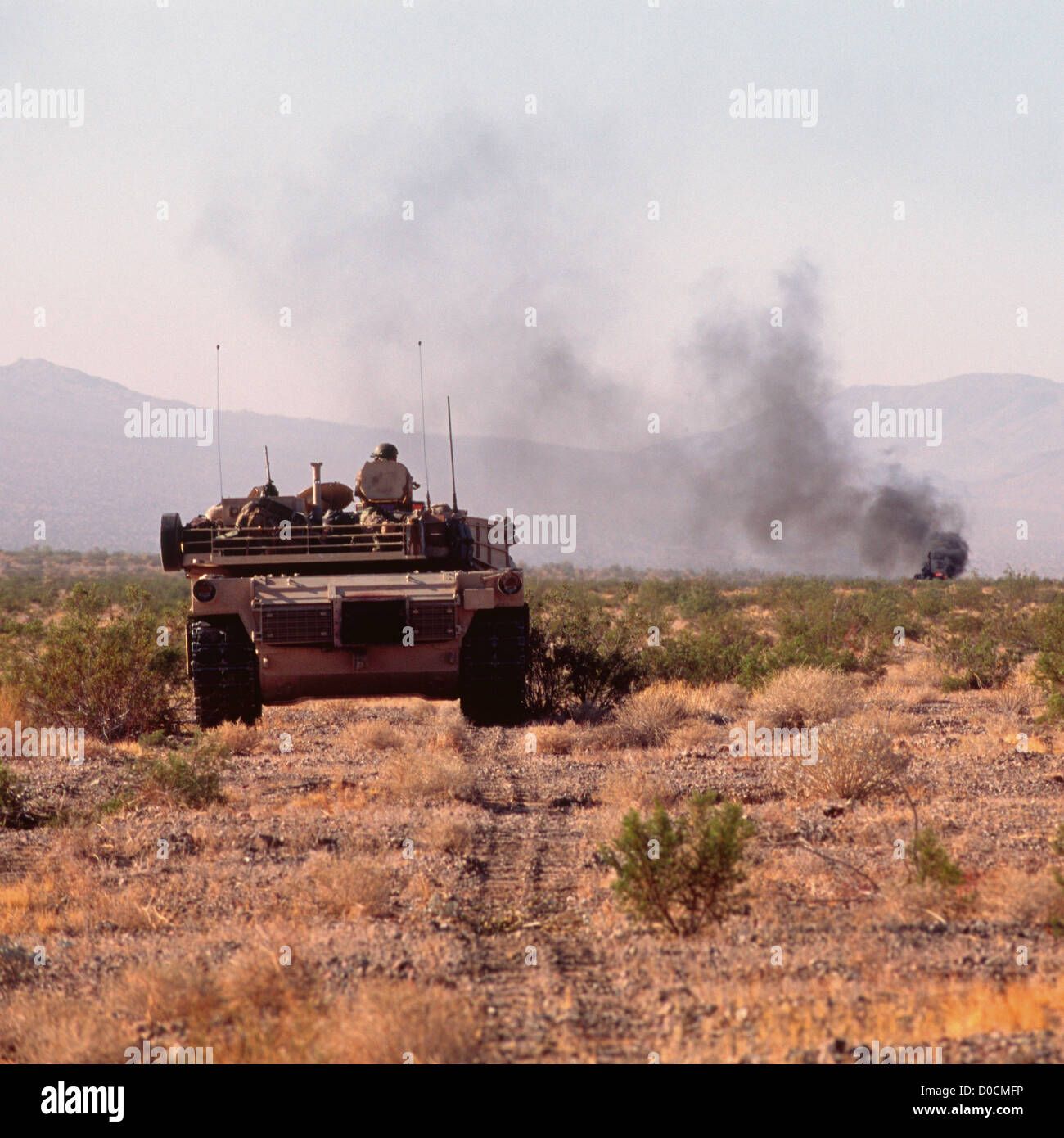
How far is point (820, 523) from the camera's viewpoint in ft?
271

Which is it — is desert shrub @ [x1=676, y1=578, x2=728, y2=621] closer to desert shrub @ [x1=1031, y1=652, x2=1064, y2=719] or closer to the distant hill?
desert shrub @ [x1=1031, y1=652, x2=1064, y2=719]

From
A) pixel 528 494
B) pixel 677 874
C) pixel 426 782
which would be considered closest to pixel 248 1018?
pixel 677 874

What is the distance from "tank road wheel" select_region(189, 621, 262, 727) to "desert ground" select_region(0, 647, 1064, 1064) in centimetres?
81

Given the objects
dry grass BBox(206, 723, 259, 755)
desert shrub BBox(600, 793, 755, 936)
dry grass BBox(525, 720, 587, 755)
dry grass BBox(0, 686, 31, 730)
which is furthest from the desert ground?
dry grass BBox(0, 686, 31, 730)

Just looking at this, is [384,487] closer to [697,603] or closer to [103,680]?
[103,680]

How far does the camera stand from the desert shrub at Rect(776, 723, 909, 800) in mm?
11844

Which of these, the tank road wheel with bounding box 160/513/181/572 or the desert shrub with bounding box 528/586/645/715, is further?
the desert shrub with bounding box 528/586/645/715

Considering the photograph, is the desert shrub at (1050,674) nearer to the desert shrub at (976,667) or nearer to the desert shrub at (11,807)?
the desert shrub at (976,667)

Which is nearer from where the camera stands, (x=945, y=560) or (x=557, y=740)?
(x=557, y=740)

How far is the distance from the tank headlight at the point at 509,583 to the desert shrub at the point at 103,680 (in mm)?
6568

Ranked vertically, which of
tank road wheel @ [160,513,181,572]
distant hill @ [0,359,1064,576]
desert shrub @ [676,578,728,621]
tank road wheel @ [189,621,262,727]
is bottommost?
desert shrub @ [676,578,728,621]

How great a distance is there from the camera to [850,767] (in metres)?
11.9

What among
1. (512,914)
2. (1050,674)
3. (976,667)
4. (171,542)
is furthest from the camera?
(976,667)

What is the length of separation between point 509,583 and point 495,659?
82 cm
